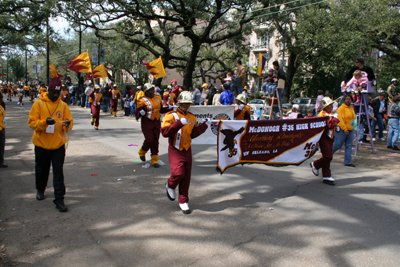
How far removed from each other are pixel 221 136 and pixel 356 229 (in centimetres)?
249

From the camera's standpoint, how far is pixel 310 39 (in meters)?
24.8

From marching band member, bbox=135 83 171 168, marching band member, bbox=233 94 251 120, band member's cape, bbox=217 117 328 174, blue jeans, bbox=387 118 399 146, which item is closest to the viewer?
band member's cape, bbox=217 117 328 174

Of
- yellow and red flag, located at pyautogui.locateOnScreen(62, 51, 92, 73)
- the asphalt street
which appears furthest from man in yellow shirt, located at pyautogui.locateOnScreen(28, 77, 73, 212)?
yellow and red flag, located at pyautogui.locateOnScreen(62, 51, 92, 73)

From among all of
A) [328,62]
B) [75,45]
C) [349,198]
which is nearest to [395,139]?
[349,198]

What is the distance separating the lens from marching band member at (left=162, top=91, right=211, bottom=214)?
499 cm

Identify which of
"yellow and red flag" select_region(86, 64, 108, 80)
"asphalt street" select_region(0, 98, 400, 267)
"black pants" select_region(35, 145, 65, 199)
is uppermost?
"yellow and red flag" select_region(86, 64, 108, 80)

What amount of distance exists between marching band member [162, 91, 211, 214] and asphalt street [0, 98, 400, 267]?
0.32 meters

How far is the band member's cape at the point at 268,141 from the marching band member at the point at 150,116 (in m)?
2.47

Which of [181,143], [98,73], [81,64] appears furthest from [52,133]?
[98,73]

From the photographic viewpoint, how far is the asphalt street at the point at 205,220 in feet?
12.4

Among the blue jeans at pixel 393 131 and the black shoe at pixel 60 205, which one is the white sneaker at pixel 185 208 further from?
the blue jeans at pixel 393 131

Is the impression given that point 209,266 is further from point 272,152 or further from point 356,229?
point 272,152

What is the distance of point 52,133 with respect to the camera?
4.96 metres

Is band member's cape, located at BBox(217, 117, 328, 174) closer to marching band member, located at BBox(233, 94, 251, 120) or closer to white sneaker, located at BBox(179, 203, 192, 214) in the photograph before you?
white sneaker, located at BBox(179, 203, 192, 214)
